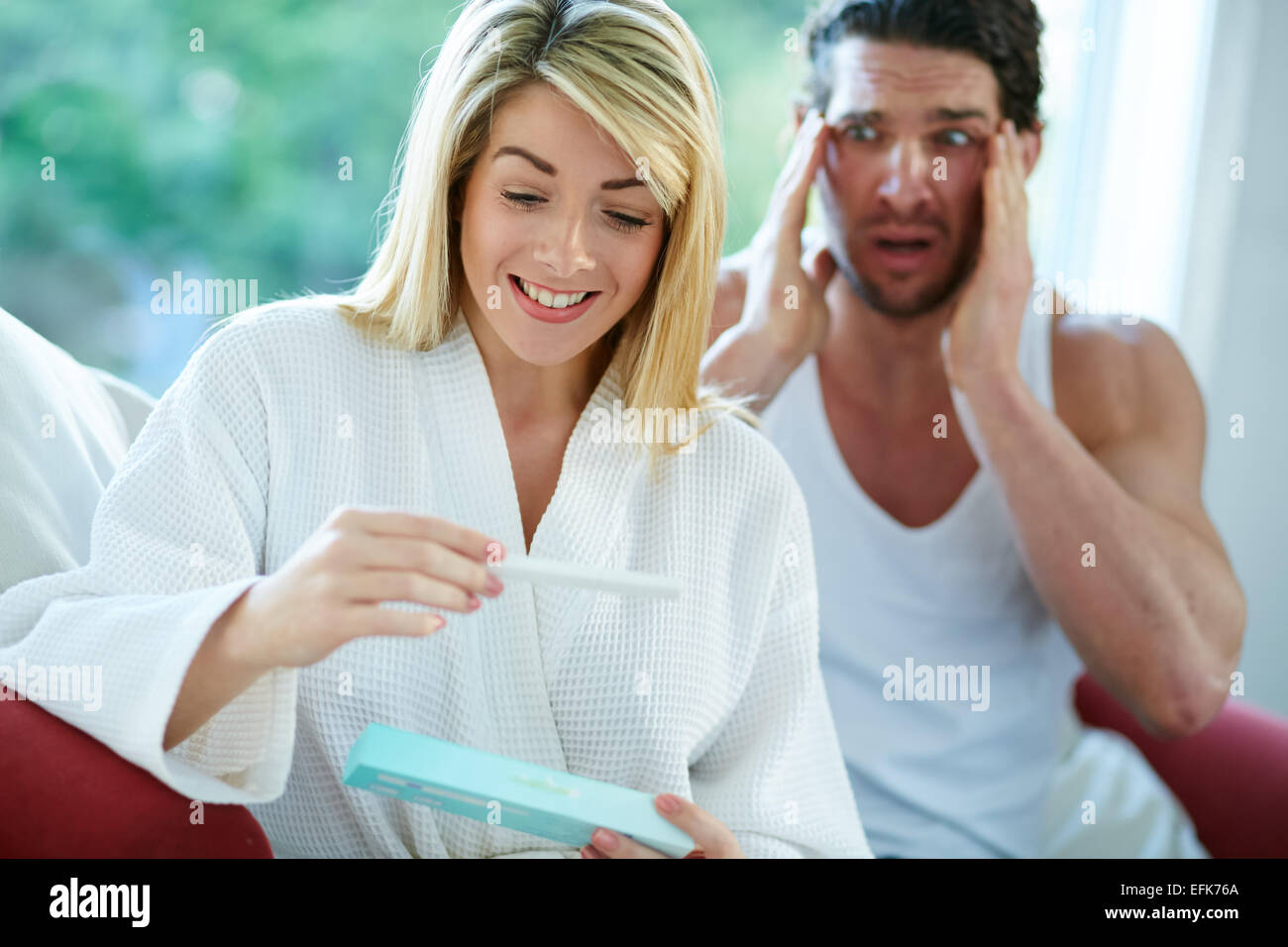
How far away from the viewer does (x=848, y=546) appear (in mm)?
1661

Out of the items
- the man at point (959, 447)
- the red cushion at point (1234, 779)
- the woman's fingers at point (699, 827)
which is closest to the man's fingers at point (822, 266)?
the man at point (959, 447)

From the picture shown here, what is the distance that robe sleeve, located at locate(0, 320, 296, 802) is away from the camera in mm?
832

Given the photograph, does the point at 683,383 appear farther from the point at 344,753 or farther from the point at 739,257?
the point at 739,257

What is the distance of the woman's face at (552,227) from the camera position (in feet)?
3.37

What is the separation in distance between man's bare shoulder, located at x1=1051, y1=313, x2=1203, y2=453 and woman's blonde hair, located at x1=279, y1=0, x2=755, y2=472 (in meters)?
0.73

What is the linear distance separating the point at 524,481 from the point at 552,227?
10.0 inches

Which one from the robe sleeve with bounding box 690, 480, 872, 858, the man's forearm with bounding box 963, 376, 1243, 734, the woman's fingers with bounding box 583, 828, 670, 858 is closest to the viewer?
the woman's fingers with bounding box 583, 828, 670, 858

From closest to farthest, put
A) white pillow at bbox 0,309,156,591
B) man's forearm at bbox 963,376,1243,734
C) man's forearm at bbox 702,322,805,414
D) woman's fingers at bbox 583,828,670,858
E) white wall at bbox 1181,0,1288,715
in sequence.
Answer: woman's fingers at bbox 583,828,670,858 < white pillow at bbox 0,309,156,591 < man's forearm at bbox 963,376,1243,734 < man's forearm at bbox 702,322,805,414 < white wall at bbox 1181,0,1288,715

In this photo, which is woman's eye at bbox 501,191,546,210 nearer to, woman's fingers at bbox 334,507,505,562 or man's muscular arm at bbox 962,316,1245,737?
woman's fingers at bbox 334,507,505,562

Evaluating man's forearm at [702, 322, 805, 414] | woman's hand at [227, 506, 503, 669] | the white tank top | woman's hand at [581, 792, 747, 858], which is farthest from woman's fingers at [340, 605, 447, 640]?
the white tank top

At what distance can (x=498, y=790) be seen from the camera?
32.3 inches
